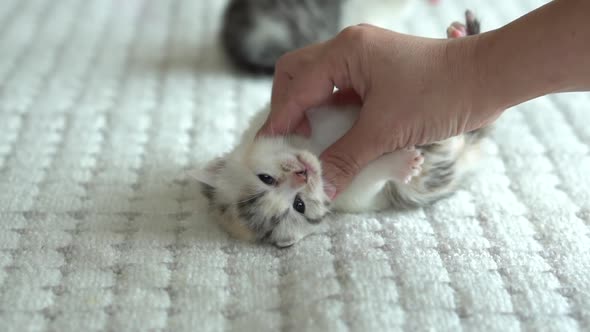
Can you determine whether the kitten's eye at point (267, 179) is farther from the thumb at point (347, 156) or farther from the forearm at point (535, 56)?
the forearm at point (535, 56)

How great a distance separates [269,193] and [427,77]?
345 mm

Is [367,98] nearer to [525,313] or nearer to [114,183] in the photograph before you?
[525,313]

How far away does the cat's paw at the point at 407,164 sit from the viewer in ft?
3.41

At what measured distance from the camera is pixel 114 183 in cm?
116

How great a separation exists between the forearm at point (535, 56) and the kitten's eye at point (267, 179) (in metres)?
0.38

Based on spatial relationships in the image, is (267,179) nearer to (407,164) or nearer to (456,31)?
(407,164)

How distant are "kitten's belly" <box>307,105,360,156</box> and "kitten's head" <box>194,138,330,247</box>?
0.06 metres

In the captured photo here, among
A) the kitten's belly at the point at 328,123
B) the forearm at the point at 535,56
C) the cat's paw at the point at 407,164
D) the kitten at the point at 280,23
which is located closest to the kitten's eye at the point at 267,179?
the kitten's belly at the point at 328,123

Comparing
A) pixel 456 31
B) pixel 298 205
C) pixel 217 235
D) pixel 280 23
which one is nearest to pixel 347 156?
pixel 298 205

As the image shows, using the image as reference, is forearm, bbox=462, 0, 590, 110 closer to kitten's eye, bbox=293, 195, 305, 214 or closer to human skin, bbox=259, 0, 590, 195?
human skin, bbox=259, 0, 590, 195

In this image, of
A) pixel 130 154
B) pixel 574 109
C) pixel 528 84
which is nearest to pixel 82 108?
pixel 130 154

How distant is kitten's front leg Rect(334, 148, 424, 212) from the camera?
1.05 metres

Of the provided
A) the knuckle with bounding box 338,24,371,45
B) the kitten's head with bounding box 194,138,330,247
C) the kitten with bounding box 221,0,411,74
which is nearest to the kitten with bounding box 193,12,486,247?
the kitten's head with bounding box 194,138,330,247

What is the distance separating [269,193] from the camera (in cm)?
107
